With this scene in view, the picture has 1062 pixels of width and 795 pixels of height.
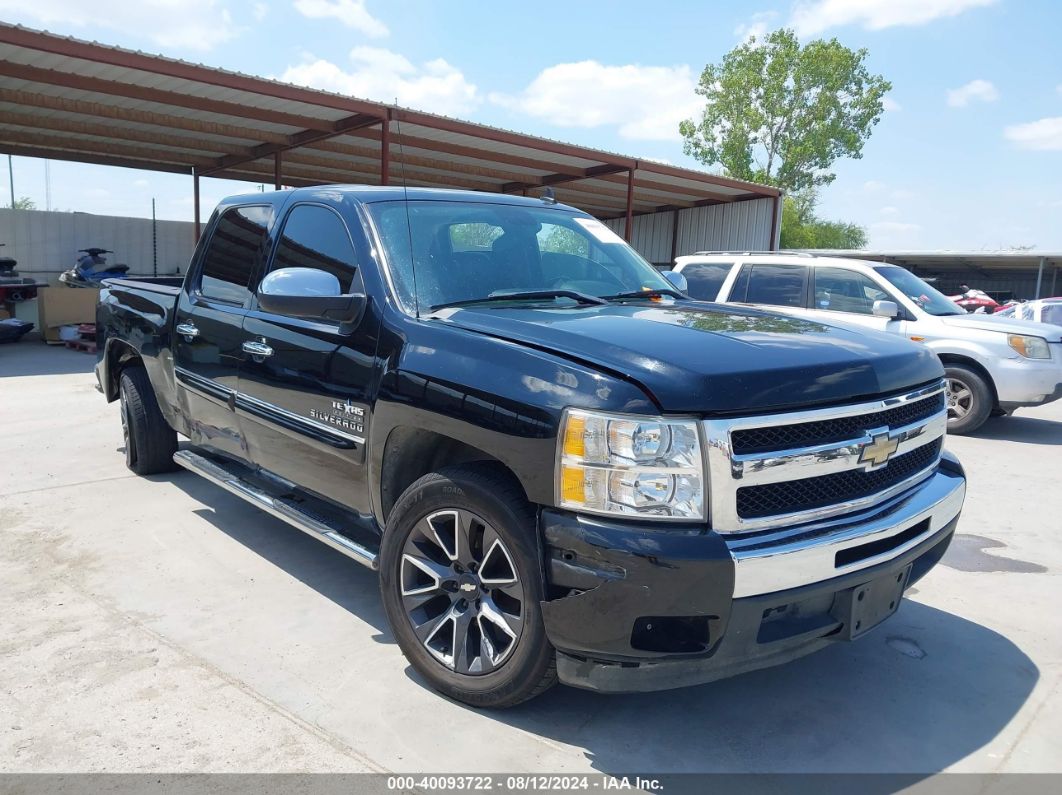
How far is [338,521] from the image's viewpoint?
3586 mm

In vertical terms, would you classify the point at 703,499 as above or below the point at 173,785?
above

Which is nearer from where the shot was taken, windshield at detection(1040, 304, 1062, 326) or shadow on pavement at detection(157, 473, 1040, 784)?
shadow on pavement at detection(157, 473, 1040, 784)

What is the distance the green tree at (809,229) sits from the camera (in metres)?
56.1

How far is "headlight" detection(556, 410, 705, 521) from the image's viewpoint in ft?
7.45

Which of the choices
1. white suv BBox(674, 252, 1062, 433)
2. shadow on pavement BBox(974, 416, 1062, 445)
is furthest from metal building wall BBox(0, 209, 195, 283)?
shadow on pavement BBox(974, 416, 1062, 445)

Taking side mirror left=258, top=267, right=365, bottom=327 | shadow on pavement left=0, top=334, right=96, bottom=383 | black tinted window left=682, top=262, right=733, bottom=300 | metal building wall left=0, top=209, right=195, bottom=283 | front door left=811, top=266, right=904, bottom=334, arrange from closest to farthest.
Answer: side mirror left=258, top=267, right=365, bottom=327, front door left=811, top=266, right=904, bottom=334, black tinted window left=682, top=262, right=733, bottom=300, shadow on pavement left=0, top=334, right=96, bottom=383, metal building wall left=0, top=209, right=195, bottom=283

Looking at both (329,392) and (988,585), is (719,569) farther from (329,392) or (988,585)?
(988,585)

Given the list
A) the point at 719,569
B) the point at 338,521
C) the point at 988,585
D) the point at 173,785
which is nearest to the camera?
the point at 719,569

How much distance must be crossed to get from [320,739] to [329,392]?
53.3 inches

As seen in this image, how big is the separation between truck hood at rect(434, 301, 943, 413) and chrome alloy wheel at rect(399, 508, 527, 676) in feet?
2.26

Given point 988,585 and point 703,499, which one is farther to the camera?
point 988,585

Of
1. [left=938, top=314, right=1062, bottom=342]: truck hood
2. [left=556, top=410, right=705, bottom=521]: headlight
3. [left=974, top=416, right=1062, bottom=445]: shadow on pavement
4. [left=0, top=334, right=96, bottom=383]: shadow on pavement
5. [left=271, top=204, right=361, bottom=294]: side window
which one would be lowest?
[left=0, top=334, right=96, bottom=383]: shadow on pavement

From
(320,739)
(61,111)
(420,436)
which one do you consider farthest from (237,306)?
(61,111)

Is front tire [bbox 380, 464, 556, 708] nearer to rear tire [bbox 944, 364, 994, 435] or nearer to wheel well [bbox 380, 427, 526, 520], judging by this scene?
wheel well [bbox 380, 427, 526, 520]
